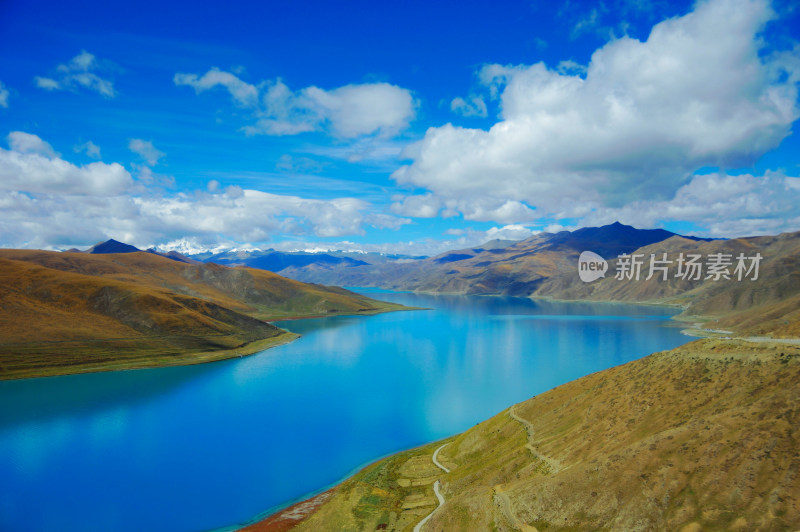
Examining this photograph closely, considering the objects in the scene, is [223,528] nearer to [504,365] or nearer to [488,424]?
[488,424]

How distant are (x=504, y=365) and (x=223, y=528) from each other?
303ft

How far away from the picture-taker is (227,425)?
76000mm

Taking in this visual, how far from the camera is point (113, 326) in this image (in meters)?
150

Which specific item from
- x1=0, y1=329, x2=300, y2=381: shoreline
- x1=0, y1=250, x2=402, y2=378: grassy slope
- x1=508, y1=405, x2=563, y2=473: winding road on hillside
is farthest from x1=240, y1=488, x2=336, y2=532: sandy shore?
x1=0, y1=250, x2=402, y2=378: grassy slope

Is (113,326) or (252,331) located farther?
(252,331)

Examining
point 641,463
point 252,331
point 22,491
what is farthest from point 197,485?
point 252,331

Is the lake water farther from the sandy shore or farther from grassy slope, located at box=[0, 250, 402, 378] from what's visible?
grassy slope, located at box=[0, 250, 402, 378]

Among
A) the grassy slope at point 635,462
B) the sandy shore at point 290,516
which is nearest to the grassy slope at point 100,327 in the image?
the sandy shore at point 290,516

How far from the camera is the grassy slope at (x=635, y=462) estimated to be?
3006 centimetres

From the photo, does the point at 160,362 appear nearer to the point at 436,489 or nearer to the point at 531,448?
the point at 436,489

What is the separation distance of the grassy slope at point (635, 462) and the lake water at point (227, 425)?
13543 mm

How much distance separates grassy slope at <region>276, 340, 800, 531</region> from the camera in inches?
1184

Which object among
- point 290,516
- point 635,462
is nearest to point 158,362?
point 290,516

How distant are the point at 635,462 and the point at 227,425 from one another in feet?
222
